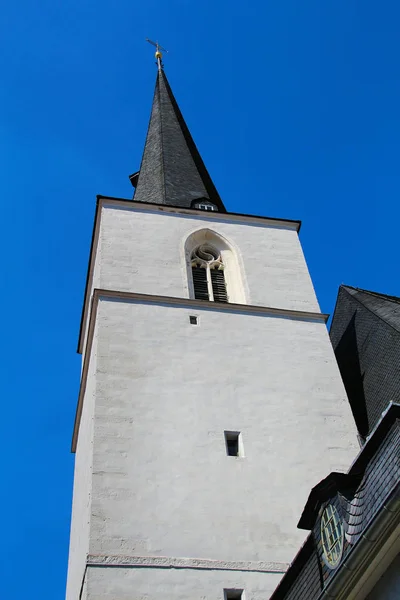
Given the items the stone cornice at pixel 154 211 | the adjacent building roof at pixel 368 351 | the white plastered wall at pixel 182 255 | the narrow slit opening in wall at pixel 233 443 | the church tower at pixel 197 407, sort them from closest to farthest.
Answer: the church tower at pixel 197 407 → the narrow slit opening in wall at pixel 233 443 → the adjacent building roof at pixel 368 351 → the white plastered wall at pixel 182 255 → the stone cornice at pixel 154 211

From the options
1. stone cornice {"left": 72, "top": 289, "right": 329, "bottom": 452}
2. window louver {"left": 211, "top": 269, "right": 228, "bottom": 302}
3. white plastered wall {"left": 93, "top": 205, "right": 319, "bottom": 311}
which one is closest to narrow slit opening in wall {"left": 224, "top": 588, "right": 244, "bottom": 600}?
stone cornice {"left": 72, "top": 289, "right": 329, "bottom": 452}

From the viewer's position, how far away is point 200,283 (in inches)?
623

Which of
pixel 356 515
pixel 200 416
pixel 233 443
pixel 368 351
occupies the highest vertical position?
pixel 368 351

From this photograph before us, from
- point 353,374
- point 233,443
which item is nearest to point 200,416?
point 233,443

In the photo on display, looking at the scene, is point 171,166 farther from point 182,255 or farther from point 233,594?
point 233,594

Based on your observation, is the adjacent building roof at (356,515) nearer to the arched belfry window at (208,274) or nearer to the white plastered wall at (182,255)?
the white plastered wall at (182,255)

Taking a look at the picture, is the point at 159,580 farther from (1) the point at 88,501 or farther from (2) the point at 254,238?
(2) the point at 254,238

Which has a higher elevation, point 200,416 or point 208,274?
point 208,274

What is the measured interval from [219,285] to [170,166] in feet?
19.2

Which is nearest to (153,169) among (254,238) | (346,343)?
(254,238)

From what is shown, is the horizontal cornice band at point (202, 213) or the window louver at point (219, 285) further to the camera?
the horizontal cornice band at point (202, 213)

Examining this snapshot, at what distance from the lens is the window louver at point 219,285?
15.7 metres

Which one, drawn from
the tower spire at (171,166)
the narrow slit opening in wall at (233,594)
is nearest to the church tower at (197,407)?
the narrow slit opening in wall at (233,594)

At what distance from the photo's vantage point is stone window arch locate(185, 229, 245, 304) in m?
15.6
